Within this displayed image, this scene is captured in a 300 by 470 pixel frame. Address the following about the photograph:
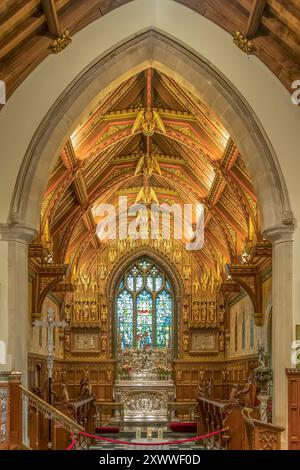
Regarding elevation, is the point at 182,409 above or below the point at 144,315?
below

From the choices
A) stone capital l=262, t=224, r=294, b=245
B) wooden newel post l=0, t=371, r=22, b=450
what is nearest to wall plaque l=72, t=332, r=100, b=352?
stone capital l=262, t=224, r=294, b=245

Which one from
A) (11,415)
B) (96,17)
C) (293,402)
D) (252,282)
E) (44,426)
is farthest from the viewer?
(252,282)

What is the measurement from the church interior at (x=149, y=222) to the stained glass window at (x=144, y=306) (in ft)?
0.16

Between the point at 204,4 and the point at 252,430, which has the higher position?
the point at 204,4

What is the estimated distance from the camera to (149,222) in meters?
29.9

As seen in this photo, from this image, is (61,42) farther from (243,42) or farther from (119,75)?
(243,42)

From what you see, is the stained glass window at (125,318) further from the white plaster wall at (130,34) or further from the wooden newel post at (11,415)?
the wooden newel post at (11,415)

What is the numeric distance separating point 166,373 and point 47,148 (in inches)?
659

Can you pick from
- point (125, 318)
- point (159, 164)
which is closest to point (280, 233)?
point (159, 164)

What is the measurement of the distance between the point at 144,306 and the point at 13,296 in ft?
59.0

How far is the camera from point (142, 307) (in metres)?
30.8

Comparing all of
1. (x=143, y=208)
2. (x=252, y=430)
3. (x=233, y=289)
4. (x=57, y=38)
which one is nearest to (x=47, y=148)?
(x=57, y=38)

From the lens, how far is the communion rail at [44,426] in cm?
1209
